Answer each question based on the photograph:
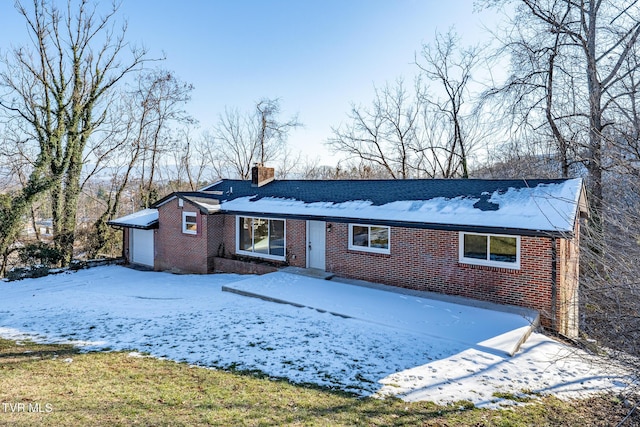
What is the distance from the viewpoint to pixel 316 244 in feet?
42.8

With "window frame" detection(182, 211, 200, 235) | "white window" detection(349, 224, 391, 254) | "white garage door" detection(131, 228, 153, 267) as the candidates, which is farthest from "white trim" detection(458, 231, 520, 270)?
"white garage door" detection(131, 228, 153, 267)

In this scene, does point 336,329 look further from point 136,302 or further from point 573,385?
point 136,302

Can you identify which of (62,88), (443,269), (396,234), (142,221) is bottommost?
(443,269)

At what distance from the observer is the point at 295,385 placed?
5602 mm

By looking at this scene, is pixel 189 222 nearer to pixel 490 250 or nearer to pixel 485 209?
pixel 485 209

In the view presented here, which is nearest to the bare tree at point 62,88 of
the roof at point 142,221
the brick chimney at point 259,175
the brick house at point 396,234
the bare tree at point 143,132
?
the bare tree at point 143,132

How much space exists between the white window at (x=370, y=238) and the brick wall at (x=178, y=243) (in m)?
6.21

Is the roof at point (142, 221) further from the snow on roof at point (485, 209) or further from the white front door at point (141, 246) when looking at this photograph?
the snow on roof at point (485, 209)

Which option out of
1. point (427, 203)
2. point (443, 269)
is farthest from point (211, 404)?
point (427, 203)

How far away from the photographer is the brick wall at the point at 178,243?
1492 cm

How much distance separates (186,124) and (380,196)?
22.5 m

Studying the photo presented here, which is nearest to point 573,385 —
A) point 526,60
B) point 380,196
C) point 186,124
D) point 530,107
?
point 380,196

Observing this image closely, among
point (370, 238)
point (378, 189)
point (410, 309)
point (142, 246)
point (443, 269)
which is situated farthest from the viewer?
point (142, 246)

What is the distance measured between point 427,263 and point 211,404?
7.26 m
